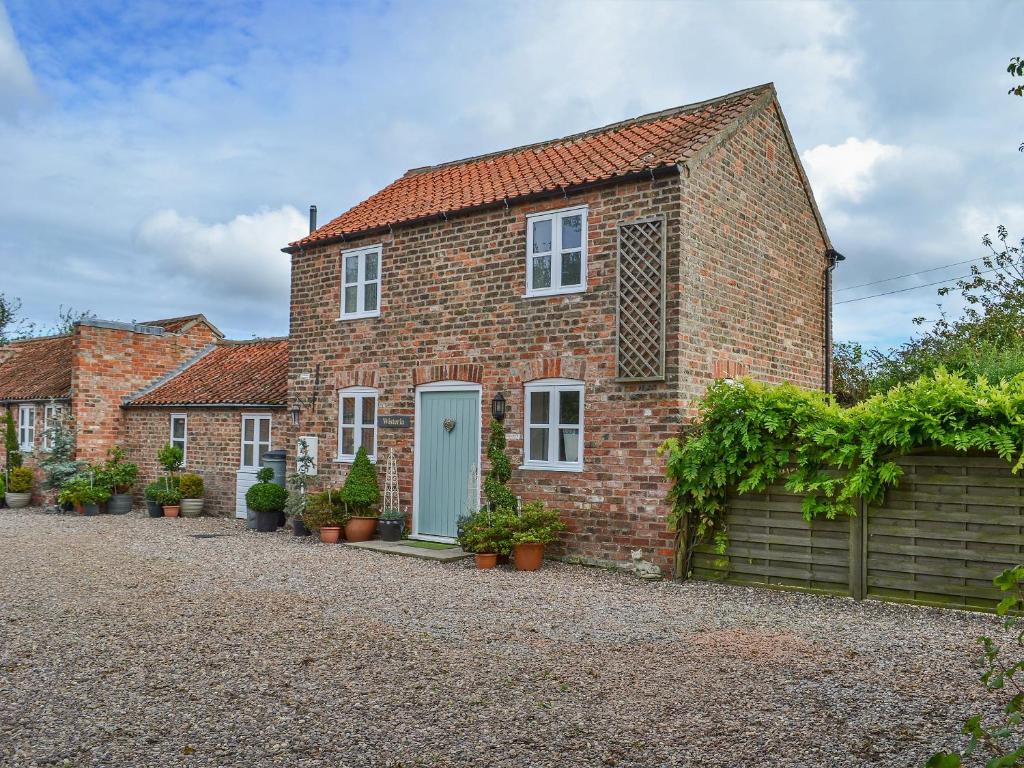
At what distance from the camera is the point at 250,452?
1942cm

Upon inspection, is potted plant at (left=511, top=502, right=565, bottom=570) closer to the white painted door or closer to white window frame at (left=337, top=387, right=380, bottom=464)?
white window frame at (left=337, top=387, right=380, bottom=464)

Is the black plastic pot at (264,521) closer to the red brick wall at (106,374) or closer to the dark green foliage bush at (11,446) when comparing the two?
the red brick wall at (106,374)

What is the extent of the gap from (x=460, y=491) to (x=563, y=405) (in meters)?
2.52

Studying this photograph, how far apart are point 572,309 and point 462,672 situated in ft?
23.3

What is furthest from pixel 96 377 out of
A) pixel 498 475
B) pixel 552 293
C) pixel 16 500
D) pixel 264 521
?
pixel 552 293

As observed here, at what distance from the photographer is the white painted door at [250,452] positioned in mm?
19125

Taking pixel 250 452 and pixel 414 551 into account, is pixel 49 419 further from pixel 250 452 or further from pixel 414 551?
pixel 414 551

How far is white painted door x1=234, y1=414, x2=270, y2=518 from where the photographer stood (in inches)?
753

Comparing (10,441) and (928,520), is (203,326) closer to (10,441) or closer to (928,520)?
(10,441)

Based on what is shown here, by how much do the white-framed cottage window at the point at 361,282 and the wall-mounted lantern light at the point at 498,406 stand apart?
339 cm

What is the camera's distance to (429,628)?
846 centimetres

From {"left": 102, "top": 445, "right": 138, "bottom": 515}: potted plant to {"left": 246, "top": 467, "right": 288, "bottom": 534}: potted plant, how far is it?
5.73 meters

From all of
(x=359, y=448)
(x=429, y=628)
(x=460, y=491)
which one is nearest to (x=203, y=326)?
(x=359, y=448)

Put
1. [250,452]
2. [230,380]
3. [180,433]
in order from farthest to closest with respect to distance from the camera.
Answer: [230,380] < [180,433] < [250,452]
